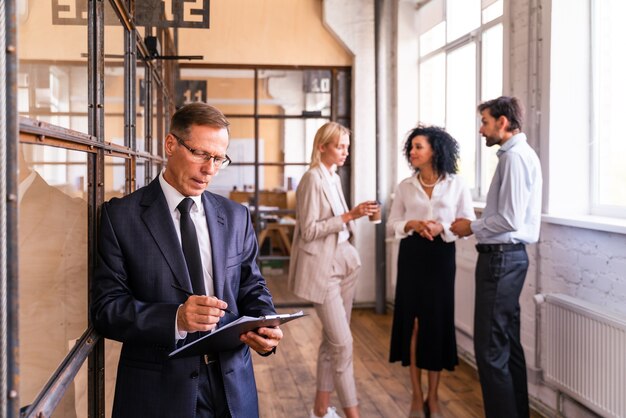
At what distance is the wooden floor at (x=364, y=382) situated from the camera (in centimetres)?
408

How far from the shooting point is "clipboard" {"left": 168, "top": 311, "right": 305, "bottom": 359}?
5.27 ft

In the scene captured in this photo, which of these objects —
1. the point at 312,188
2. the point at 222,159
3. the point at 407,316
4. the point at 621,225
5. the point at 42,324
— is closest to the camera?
the point at 42,324

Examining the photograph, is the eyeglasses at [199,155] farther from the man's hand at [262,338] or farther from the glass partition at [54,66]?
the man's hand at [262,338]

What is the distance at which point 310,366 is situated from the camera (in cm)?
504

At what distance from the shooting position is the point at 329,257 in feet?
11.9

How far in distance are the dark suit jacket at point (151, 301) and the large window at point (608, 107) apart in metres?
2.52

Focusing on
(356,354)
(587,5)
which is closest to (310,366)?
(356,354)

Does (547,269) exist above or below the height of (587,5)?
below

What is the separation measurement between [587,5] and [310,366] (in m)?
3.12

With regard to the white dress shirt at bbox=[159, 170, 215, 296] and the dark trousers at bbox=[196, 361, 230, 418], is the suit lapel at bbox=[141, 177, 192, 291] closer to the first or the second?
the white dress shirt at bbox=[159, 170, 215, 296]

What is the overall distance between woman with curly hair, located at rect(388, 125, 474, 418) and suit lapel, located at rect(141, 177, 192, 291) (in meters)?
2.31

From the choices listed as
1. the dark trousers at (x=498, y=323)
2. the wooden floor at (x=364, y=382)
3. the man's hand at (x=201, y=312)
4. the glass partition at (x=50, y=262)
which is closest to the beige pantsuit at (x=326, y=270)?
the wooden floor at (x=364, y=382)

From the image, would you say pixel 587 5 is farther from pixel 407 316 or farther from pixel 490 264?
pixel 407 316

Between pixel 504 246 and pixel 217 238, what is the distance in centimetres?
191
